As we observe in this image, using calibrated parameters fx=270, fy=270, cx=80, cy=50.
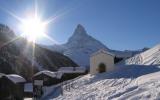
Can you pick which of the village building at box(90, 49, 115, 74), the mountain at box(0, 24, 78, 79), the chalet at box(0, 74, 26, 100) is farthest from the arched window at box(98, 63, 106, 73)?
the mountain at box(0, 24, 78, 79)

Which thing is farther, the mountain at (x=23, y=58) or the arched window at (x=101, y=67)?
the mountain at (x=23, y=58)

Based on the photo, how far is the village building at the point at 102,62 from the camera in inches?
1960

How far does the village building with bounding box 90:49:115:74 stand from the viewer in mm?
49781

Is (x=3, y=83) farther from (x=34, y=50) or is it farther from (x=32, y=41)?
(x=32, y=41)

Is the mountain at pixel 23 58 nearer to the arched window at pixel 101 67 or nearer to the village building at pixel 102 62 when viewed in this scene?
the village building at pixel 102 62

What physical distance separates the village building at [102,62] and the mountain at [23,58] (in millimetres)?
64137

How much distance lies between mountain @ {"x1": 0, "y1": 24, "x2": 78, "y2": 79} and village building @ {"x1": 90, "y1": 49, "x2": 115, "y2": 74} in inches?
2525

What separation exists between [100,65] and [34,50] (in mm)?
114095

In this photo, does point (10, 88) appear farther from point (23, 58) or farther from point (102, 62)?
point (23, 58)

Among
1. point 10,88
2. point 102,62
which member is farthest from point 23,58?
point 102,62

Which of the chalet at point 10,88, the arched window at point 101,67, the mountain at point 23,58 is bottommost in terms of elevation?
the chalet at point 10,88

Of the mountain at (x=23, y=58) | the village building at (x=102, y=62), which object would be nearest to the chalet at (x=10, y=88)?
the village building at (x=102, y=62)

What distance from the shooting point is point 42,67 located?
458 ft

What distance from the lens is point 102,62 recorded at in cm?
5050
